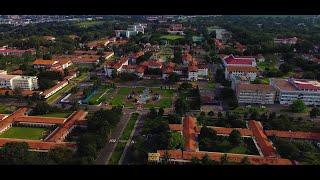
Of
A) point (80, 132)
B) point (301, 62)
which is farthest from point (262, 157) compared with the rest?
point (301, 62)

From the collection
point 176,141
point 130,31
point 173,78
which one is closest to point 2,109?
point 176,141

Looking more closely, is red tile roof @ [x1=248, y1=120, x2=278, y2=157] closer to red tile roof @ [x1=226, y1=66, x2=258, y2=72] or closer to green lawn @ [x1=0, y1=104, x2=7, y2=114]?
red tile roof @ [x1=226, y1=66, x2=258, y2=72]

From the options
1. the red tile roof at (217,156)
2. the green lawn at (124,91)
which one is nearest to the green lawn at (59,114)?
the green lawn at (124,91)

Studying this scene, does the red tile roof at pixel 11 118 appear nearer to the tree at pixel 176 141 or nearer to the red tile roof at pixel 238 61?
the tree at pixel 176 141

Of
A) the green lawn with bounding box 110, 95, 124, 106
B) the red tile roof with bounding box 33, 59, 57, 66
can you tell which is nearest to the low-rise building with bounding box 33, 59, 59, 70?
the red tile roof with bounding box 33, 59, 57, 66

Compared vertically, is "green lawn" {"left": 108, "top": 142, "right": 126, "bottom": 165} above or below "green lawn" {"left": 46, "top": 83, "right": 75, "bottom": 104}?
below
